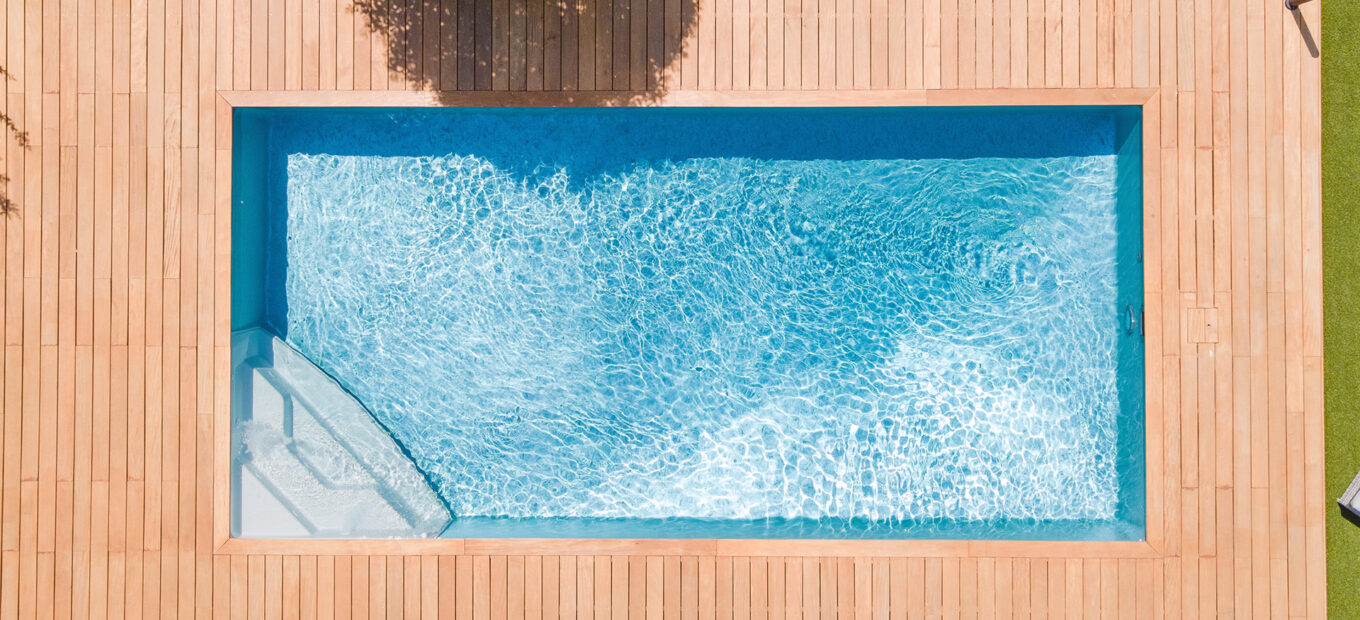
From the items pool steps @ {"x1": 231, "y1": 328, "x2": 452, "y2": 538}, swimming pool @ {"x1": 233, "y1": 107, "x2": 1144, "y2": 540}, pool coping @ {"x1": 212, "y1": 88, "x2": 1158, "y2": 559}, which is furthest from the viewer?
swimming pool @ {"x1": 233, "y1": 107, "x2": 1144, "y2": 540}

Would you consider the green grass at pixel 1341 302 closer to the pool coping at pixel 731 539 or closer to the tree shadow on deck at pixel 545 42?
the pool coping at pixel 731 539

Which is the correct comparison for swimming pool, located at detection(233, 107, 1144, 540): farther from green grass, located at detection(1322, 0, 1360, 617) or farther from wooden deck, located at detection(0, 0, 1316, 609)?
green grass, located at detection(1322, 0, 1360, 617)

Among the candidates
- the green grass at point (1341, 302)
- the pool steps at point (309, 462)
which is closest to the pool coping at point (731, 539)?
the pool steps at point (309, 462)

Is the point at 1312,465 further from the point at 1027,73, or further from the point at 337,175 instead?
the point at 337,175

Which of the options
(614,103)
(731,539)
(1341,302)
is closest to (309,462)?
(731,539)

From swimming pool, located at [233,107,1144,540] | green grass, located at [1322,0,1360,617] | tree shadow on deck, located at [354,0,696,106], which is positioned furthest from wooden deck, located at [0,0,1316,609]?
swimming pool, located at [233,107,1144,540]

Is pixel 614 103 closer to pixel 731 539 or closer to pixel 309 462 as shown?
pixel 731 539

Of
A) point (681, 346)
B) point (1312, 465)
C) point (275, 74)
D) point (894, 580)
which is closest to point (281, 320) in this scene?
point (275, 74)
